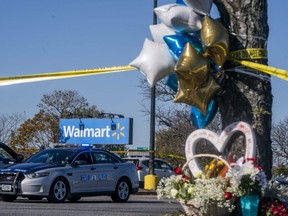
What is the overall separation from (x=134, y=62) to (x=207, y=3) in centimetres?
81

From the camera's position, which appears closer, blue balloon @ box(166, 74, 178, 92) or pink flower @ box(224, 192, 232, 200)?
pink flower @ box(224, 192, 232, 200)

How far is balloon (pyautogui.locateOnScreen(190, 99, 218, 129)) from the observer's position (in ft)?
20.0

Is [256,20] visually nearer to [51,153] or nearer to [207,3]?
[207,3]

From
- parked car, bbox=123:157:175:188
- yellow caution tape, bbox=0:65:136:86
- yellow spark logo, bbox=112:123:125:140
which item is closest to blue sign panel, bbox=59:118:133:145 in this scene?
yellow spark logo, bbox=112:123:125:140

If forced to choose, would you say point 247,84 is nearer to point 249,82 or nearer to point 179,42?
point 249,82

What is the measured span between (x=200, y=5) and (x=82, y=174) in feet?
42.4

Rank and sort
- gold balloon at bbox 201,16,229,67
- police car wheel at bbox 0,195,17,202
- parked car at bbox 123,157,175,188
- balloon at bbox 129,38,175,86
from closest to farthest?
gold balloon at bbox 201,16,229,67 → balloon at bbox 129,38,175,86 → police car wheel at bbox 0,195,17,202 → parked car at bbox 123,157,175,188

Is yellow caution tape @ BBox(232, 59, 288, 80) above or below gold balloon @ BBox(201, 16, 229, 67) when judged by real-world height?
below

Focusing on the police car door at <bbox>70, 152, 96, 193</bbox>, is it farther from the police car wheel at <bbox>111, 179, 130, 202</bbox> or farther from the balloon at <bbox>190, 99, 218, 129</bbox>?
the balloon at <bbox>190, 99, 218, 129</bbox>

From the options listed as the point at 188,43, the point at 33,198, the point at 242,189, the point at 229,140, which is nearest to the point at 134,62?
the point at 188,43

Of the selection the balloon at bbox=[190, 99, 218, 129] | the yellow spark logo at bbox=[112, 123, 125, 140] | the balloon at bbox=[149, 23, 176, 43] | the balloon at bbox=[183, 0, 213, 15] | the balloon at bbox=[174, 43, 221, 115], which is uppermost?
the yellow spark logo at bbox=[112, 123, 125, 140]

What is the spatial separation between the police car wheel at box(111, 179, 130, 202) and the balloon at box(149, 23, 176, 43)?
13241mm

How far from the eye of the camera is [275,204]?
5.79 metres

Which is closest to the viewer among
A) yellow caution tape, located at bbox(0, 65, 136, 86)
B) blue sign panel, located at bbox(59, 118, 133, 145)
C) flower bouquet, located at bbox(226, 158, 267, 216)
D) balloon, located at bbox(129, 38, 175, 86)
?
flower bouquet, located at bbox(226, 158, 267, 216)
